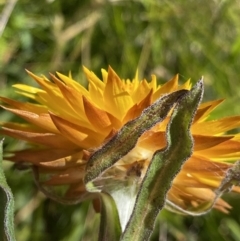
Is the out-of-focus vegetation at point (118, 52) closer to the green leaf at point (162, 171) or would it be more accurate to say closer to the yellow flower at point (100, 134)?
the yellow flower at point (100, 134)

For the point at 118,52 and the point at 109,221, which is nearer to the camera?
the point at 109,221

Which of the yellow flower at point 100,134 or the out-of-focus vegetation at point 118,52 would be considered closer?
the yellow flower at point 100,134

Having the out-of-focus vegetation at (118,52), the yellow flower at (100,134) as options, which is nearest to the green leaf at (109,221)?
the yellow flower at (100,134)

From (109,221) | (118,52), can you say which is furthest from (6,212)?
(118,52)

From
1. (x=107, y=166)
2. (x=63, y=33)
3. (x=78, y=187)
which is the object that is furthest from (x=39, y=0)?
(x=107, y=166)

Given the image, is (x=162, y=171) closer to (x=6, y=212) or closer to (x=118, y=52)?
(x=6, y=212)

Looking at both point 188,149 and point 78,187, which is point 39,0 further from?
point 188,149
